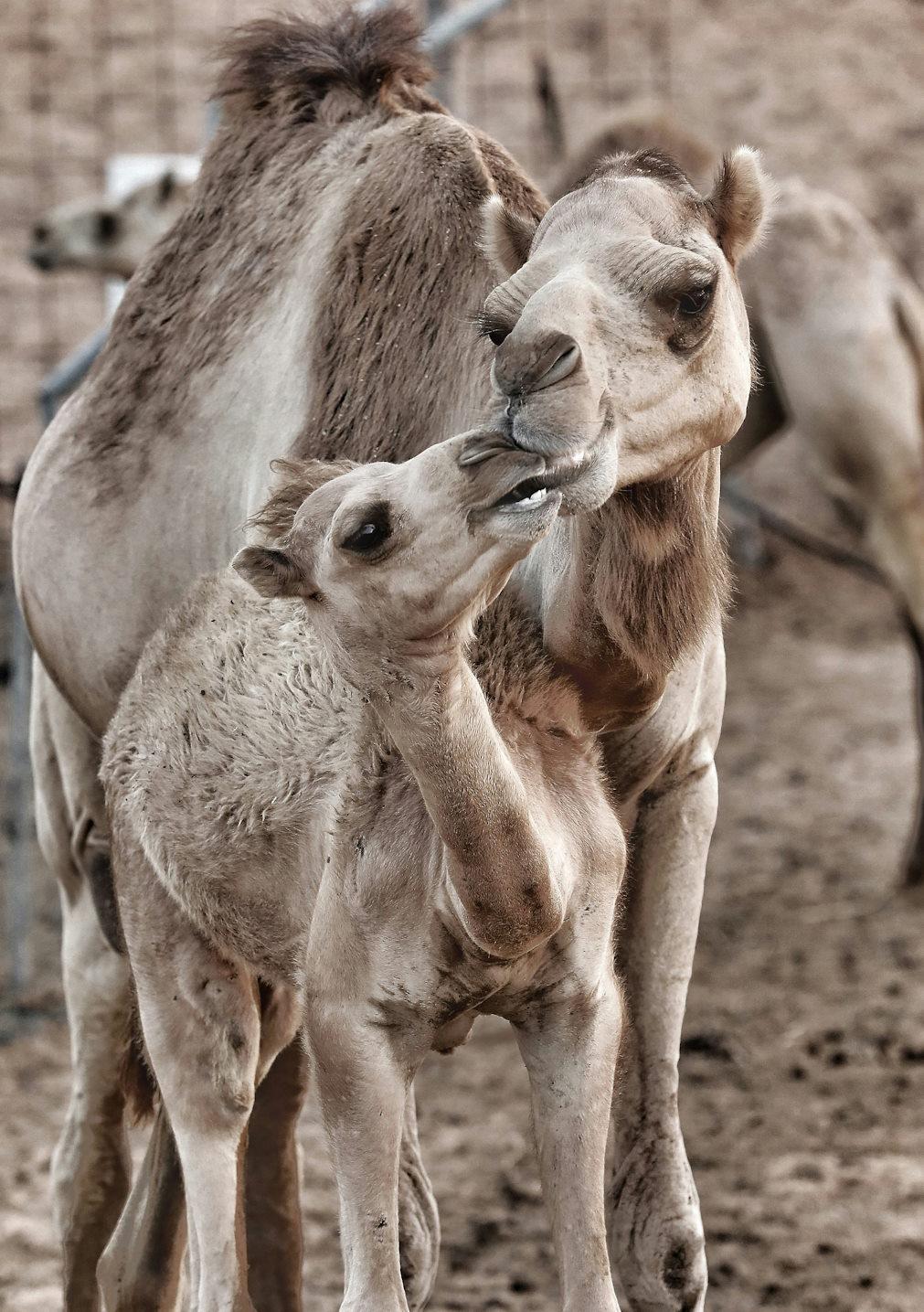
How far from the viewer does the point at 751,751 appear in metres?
8.52

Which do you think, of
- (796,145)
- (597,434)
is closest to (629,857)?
(597,434)

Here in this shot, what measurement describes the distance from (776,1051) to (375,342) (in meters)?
3.13

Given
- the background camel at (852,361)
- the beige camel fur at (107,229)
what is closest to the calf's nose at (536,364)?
the background camel at (852,361)

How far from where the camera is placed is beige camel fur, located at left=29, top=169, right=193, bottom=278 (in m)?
8.61

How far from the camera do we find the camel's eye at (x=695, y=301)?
7.48ft

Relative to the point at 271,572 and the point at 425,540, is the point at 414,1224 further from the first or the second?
the point at 425,540

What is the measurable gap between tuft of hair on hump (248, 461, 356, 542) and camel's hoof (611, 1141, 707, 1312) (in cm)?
139

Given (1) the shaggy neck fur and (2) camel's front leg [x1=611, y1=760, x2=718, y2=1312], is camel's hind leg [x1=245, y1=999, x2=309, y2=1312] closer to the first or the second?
(2) camel's front leg [x1=611, y1=760, x2=718, y2=1312]

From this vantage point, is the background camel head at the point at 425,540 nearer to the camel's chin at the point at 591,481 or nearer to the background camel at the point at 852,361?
the camel's chin at the point at 591,481

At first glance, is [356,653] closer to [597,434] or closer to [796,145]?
[597,434]

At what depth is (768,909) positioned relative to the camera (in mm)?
6801

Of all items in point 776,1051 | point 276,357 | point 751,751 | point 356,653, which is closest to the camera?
point 356,653

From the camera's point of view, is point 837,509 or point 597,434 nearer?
point 597,434

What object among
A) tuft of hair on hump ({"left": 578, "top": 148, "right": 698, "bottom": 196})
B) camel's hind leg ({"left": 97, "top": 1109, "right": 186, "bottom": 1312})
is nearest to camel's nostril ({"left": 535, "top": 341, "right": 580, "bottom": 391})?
tuft of hair on hump ({"left": 578, "top": 148, "right": 698, "bottom": 196})
